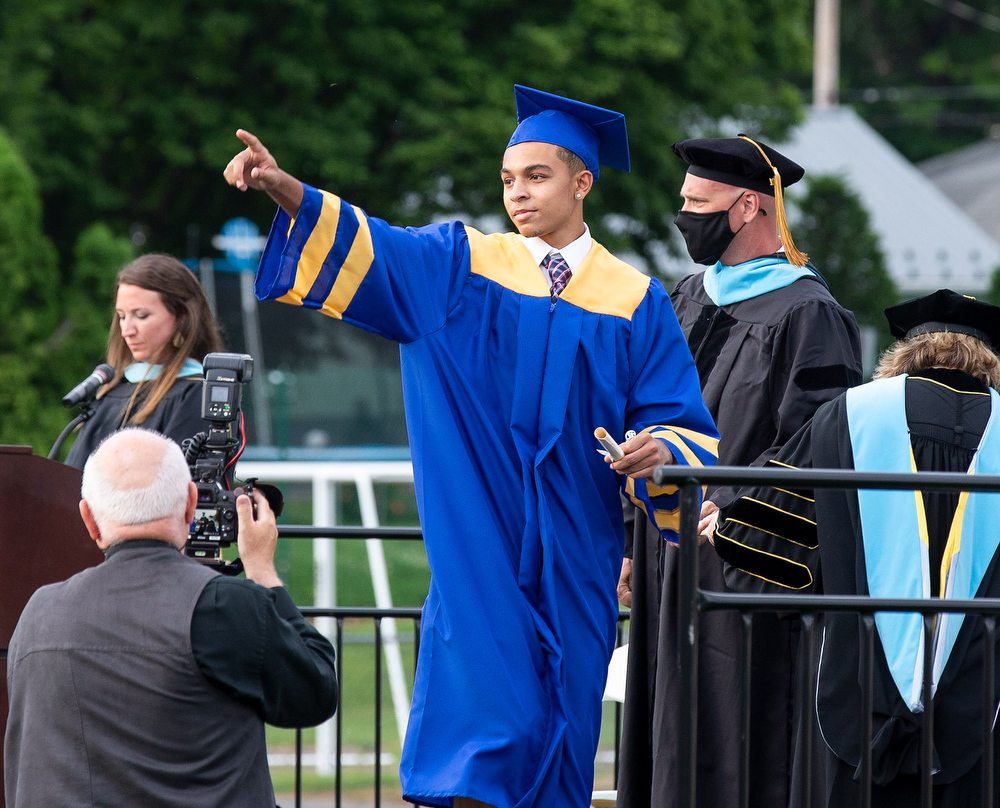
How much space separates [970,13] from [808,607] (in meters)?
39.9

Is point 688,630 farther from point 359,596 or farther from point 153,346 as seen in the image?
point 359,596

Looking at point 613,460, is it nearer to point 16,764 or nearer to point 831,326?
point 831,326

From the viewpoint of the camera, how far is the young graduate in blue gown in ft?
10.2

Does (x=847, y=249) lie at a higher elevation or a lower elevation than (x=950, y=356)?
higher

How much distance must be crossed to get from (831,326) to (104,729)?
2.30 meters

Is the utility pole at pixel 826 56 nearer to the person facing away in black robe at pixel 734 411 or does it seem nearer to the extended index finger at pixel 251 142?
the person facing away in black robe at pixel 734 411

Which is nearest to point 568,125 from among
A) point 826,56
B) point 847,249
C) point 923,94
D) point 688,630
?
point 688,630

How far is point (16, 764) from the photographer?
2807 mm

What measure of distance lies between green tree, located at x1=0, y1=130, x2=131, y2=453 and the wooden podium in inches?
319

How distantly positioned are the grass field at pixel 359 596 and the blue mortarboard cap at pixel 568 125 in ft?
19.2

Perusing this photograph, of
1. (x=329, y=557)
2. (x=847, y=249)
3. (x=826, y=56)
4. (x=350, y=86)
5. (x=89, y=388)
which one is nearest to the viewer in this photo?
(x=89, y=388)

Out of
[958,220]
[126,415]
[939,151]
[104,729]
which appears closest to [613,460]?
[104,729]

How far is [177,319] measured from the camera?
4.73m

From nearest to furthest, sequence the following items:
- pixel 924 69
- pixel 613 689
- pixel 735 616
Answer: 1. pixel 735 616
2. pixel 613 689
3. pixel 924 69
